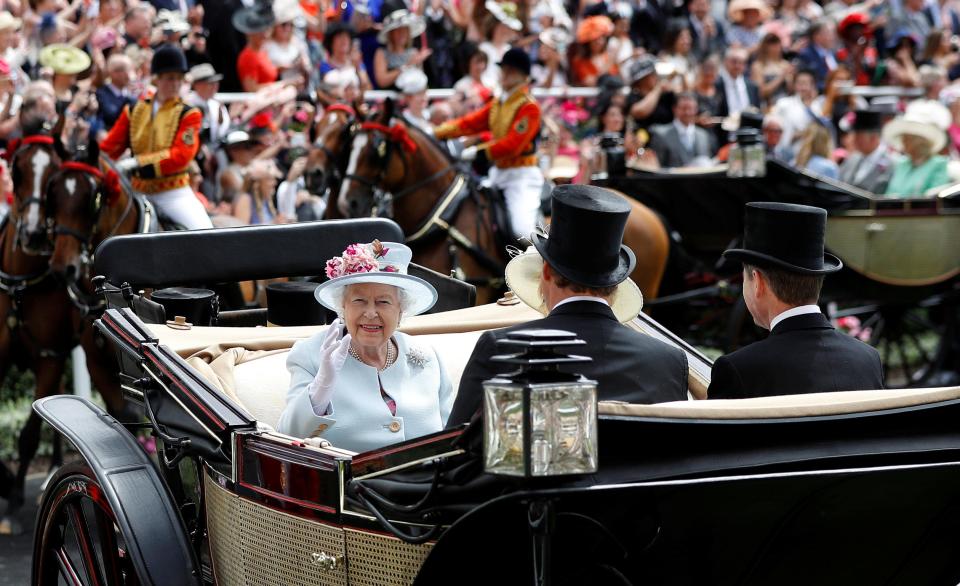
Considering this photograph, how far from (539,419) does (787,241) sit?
1426mm

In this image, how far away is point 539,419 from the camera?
7.88 ft

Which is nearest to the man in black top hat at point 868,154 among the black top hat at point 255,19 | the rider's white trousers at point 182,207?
the black top hat at point 255,19

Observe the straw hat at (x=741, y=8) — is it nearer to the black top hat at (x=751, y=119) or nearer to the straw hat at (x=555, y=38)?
the straw hat at (x=555, y=38)

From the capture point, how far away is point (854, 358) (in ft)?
11.7

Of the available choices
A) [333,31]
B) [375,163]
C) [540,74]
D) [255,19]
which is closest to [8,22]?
[255,19]

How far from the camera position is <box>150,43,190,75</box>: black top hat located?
322 inches

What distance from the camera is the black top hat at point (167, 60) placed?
8.18m

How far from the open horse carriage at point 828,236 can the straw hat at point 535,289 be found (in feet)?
19.5

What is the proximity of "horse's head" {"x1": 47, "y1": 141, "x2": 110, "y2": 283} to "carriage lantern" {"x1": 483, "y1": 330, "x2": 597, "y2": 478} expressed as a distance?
4762 mm

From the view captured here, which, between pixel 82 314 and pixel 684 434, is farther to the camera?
pixel 82 314

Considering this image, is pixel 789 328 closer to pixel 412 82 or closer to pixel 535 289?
pixel 535 289

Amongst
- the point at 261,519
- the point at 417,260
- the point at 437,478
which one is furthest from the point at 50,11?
the point at 437,478

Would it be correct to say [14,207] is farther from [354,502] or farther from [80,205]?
[354,502]

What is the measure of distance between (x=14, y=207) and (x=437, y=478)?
4923mm
